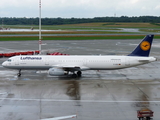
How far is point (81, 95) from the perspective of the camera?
31.5m

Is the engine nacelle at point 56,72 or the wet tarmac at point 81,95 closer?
the wet tarmac at point 81,95

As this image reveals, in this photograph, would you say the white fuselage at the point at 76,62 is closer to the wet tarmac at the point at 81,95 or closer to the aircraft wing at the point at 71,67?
the aircraft wing at the point at 71,67

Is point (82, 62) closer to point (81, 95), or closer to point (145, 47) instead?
point (145, 47)

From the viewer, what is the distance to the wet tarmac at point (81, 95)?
25.2 metres

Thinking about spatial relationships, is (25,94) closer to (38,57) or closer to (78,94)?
(78,94)

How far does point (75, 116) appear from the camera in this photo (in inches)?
955

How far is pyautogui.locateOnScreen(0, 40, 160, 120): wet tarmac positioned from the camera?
25.2 meters

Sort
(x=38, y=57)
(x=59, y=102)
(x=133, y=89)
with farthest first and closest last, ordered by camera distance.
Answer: (x=38, y=57), (x=133, y=89), (x=59, y=102)

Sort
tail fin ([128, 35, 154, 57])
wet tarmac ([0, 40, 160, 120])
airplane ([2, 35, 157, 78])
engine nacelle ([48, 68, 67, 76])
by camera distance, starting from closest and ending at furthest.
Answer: wet tarmac ([0, 40, 160, 120])
engine nacelle ([48, 68, 67, 76])
airplane ([2, 35, 157, 78])
tail fin ([128, 35, 154, 57])

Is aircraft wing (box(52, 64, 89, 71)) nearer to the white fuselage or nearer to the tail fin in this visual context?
the white fuselage

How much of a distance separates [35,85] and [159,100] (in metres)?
16.3

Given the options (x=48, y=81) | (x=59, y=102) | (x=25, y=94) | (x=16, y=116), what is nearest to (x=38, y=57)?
(x=48, y=81)

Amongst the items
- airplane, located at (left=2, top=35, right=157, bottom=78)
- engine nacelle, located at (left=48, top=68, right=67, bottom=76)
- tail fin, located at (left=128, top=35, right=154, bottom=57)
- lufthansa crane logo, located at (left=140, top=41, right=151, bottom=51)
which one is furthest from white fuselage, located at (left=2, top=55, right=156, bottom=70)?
engine nacelle, located at (left=48, top=68, right=67, bottom=76)

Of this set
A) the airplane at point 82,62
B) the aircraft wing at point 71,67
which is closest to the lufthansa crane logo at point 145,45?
the airplane at point 82,62
